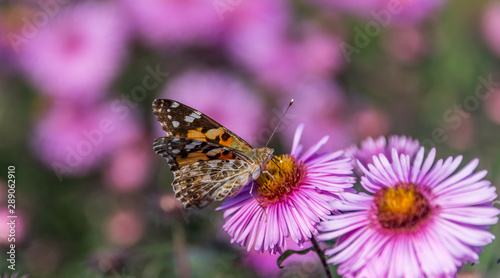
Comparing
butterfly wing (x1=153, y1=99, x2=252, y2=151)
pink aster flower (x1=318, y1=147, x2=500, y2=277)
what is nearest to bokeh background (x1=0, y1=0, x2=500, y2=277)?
butterfly wing (x1=153, y1=99, x2=252, y2=151)

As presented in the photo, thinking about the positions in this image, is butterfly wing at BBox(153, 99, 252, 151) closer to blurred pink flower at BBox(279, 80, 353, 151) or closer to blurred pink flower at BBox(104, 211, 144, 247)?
blurred pink flower at BBox(104, 211, 144, 247)

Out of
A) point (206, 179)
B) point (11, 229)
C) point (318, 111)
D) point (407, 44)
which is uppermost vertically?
point (407, 44)

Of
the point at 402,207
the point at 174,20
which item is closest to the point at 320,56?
the point at 174,20

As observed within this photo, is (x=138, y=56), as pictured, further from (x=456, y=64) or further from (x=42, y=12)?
(x=456, y=64)

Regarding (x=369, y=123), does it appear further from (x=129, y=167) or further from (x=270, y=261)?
(x=129, y=167)

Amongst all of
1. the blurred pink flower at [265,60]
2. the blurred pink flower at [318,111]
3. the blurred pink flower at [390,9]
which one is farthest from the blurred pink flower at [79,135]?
the blurred pink flower at [390,9]

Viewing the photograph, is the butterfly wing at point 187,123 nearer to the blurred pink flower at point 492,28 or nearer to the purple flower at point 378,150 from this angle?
the purple flower at point 378,150

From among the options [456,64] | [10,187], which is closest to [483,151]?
[456,64]
